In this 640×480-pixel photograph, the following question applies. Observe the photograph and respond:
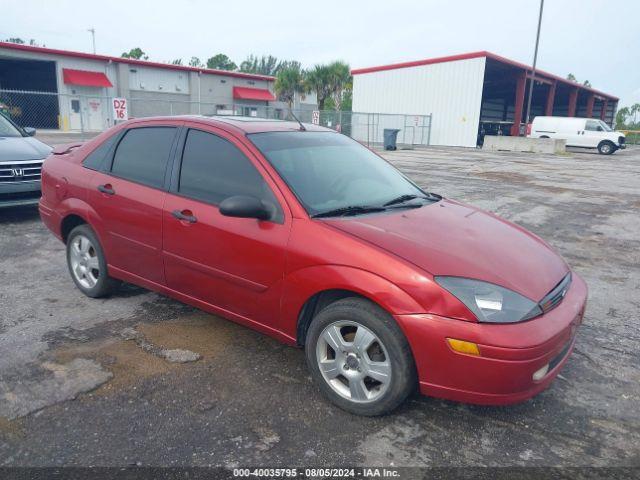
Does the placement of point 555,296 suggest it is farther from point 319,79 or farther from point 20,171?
point 319,79

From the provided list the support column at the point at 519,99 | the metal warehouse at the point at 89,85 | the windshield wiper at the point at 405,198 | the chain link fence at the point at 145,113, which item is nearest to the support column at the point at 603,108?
the support column at the point at 519,99

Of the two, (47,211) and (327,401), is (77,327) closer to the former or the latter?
(47,211)

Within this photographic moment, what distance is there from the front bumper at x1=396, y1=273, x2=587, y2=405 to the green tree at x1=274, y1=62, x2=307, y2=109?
146 ft

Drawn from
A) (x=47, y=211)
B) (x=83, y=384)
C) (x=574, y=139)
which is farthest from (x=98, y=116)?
(x=83, y=384)

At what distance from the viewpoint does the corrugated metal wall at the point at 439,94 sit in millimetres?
32406

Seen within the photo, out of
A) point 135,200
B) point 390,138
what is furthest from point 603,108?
point 135,200

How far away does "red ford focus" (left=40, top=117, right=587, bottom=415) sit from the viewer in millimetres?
2516

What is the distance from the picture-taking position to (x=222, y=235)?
3.25m

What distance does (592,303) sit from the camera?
4.62m

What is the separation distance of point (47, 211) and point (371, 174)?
3.09 m

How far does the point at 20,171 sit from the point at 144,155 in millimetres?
4177

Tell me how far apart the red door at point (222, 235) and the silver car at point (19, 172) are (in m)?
4.62

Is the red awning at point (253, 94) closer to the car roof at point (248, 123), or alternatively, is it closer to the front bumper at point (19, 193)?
the front bumper at point (19, 193)

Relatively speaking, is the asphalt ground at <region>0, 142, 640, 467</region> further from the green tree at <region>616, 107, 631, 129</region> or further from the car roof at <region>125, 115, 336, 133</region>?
the green tree at <region>616, 107, 631, 129</region>
